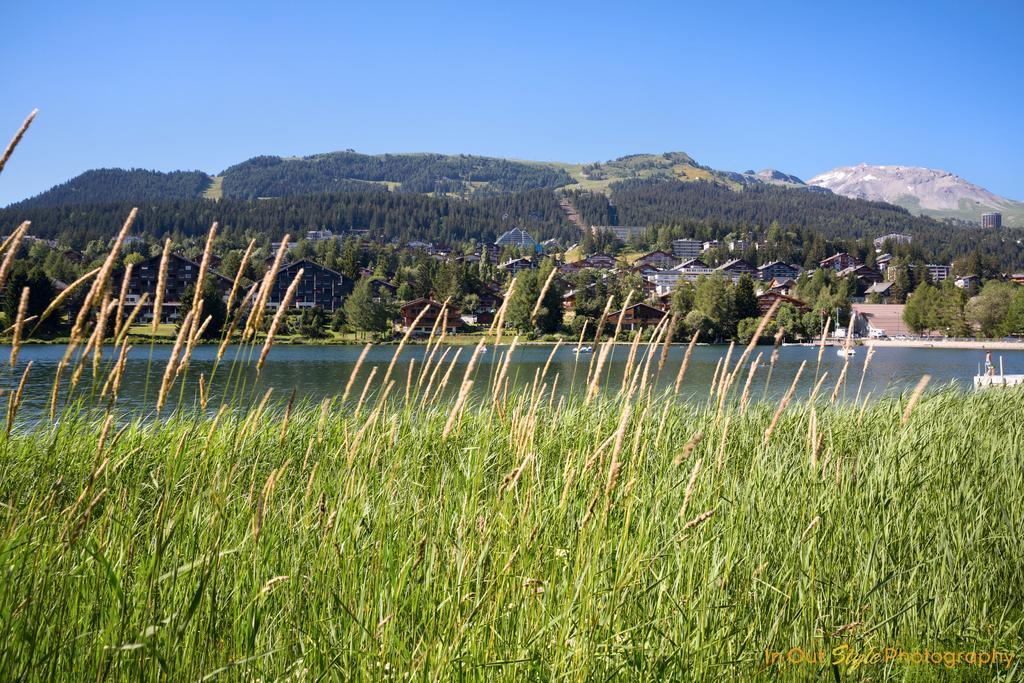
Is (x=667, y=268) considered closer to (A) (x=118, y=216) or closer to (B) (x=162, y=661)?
(A) (x=118, y=216)

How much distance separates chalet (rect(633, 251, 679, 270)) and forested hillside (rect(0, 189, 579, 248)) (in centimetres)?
4543

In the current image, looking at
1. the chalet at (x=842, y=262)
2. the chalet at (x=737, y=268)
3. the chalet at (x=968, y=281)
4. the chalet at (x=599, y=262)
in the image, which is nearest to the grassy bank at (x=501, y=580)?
the chalet at (x=968, y=281)

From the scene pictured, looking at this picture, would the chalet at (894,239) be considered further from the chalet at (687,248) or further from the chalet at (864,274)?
the chalet at (687,248)

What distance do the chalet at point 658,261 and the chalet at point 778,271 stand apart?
A: 16180 mm

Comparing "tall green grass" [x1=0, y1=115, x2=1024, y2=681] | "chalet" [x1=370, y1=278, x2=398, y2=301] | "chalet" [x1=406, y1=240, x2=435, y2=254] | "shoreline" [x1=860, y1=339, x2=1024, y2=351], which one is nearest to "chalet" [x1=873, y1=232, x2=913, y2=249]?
"shoreline" [x1=860, y1=339, x2=1024, y2=351]

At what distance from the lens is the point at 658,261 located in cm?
14125

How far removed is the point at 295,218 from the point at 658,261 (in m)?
70.1

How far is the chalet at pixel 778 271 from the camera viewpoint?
13162 centimetres

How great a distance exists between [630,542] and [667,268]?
453ft

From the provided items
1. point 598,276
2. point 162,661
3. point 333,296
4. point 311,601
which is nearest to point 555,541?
point 311,601

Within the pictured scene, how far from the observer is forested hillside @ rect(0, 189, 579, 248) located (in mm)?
105688

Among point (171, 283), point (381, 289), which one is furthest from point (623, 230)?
point (171, 283)

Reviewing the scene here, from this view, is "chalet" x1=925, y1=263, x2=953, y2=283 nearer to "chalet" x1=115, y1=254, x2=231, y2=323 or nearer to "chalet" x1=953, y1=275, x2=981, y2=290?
"chalet" x1=953, y1=275, x2=981, y2=290

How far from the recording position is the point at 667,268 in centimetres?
13712
